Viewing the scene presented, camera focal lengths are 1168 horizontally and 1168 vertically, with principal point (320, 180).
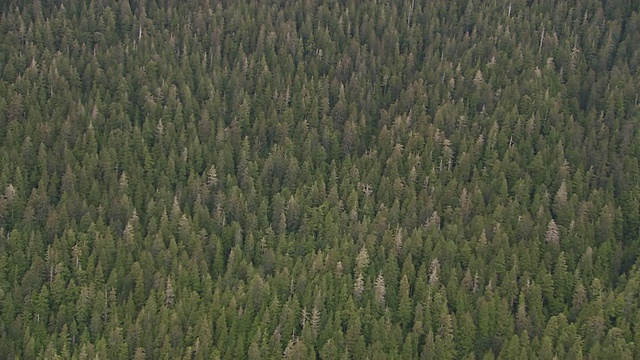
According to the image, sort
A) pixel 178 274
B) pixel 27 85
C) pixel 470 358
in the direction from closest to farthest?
pixel 470 358
pixel 178 274
pixel 27 85

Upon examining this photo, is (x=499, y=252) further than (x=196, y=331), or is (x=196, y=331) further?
(x=499, y=252)

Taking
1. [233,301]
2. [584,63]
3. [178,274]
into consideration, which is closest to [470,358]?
[233,301]

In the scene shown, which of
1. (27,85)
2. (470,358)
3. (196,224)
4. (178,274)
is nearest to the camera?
(470,358)

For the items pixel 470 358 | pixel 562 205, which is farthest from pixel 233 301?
pixel 562 205

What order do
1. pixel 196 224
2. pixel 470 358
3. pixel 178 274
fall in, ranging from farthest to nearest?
1. pixel 196 224
2. pixel 178 274
3. pixel 470 358

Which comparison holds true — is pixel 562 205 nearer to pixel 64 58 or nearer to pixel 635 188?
pixel 635 188

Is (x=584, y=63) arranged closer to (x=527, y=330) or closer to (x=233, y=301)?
(x=527, y=330)
